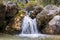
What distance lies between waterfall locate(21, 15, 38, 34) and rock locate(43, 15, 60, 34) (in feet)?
4.28

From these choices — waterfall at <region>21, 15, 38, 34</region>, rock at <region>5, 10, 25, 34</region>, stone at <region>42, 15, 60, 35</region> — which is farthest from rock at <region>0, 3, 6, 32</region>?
stone at <region>42, 15, 60, 35</region>

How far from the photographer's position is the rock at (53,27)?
1883 centimetres

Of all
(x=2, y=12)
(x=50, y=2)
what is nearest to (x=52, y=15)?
(x=2, y=12)

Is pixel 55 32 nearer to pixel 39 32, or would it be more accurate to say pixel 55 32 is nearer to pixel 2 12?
pixel 39 32

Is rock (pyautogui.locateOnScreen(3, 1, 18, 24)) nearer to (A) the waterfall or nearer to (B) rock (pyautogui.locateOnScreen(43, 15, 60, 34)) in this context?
(A) the waterfall

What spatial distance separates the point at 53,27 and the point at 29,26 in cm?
272

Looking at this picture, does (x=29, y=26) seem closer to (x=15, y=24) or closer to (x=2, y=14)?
(x=15, y=24)

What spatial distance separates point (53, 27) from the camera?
19.0 meters

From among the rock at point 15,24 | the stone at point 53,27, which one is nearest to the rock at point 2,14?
the rock at point 15,24

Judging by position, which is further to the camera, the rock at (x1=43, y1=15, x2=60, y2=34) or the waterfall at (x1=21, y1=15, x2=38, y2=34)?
the waterfall at (x1=21, y1=15, x2=38, y2=34)

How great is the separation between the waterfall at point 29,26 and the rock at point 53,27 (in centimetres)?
131

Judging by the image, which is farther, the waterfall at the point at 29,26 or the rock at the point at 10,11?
the waterfall at the point at 29,26

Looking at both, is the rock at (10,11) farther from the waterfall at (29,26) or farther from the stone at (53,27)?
the stone at (53,27)

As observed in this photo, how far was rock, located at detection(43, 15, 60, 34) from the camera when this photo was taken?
1883 centimetres
